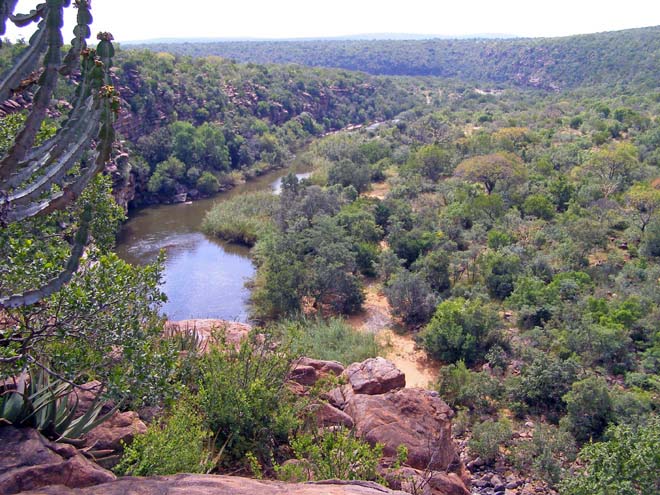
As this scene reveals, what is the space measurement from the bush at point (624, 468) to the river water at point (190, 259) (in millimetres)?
11783

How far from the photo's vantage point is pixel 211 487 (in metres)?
4.71

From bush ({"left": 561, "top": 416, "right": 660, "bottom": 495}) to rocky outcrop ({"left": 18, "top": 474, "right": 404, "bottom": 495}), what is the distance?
15.3 feet

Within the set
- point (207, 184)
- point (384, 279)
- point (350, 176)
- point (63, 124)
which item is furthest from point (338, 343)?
point (207, 184)

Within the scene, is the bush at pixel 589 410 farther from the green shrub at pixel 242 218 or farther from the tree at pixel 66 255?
the green shrub at pixel 242 218

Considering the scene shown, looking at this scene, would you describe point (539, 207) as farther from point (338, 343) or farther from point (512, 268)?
point (338, 343)

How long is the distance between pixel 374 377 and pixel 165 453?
14.3ft

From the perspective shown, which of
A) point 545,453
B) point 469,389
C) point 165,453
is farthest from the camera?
point 469,389

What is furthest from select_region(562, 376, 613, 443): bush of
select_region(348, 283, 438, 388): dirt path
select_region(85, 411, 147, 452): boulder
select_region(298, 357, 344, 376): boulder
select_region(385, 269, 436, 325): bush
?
select_region(85, 411, 147, 452): boulder

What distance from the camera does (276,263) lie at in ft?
62.6

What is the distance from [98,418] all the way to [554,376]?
9.50 meters

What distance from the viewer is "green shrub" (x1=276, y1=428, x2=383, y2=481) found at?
5.79 m

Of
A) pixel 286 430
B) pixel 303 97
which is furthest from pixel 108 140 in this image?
pixel 303 97

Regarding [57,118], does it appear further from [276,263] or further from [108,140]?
[108,140]

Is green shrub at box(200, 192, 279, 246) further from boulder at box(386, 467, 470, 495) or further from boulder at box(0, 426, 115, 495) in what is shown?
boulder at box(0, 426, 115, 495)
